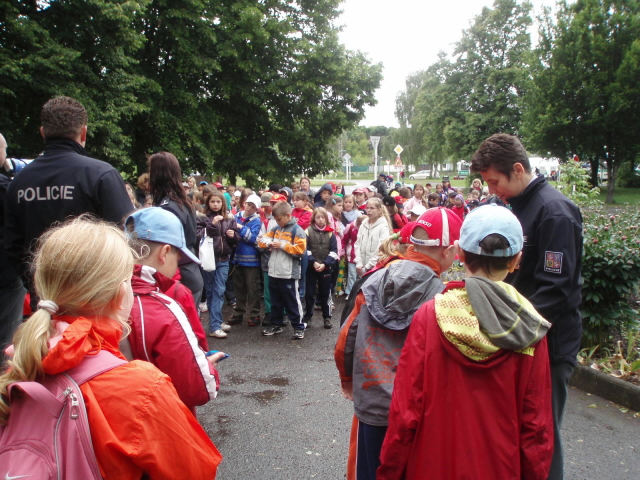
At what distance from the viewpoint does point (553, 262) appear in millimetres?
2512

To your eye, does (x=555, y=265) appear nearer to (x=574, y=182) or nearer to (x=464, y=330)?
(x=464, y=330)

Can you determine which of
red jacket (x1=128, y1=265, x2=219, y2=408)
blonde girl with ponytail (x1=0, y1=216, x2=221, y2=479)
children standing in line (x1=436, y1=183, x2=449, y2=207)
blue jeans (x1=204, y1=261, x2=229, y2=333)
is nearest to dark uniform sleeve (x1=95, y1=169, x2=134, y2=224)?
red jacket (x1=128, y1=265, x2=219, y2=408)

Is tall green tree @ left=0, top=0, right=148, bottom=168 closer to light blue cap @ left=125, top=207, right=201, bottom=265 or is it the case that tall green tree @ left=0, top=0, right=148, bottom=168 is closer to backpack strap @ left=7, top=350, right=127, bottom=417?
light blue cap @ left=125, top=207, right=201, bottom=265

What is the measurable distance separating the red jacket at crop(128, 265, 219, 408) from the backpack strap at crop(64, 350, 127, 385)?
51cm

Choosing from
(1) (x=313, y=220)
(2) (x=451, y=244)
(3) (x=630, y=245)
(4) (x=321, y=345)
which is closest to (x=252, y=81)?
(1) (x=313, y=220)

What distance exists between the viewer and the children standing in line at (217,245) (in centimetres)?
695

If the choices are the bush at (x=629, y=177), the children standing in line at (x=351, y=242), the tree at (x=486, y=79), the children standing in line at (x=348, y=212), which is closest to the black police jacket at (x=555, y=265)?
the children standing in line at (x=351, y=242)

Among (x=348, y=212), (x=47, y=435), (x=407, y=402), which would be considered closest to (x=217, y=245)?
(x=348, y=212)

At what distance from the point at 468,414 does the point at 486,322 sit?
1.14 ft

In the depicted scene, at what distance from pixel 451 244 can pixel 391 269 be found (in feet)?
1.03

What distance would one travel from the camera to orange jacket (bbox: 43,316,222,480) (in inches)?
55.9

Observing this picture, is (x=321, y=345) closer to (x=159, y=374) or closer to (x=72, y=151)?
(x=72, y=151)

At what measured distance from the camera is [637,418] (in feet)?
14.9

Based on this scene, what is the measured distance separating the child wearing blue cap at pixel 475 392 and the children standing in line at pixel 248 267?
5469mm
